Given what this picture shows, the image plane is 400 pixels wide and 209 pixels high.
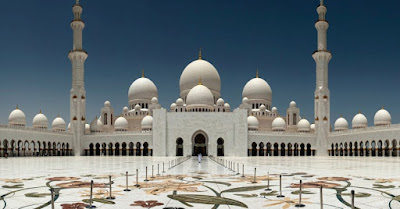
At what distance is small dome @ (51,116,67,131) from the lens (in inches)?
1891

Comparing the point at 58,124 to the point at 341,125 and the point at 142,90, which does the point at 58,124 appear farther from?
the point at 341,125

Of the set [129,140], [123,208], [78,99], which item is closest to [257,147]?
[129,140]

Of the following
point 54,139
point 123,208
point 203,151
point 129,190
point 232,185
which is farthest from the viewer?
point 203,151

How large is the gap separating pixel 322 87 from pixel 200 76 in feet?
49.8

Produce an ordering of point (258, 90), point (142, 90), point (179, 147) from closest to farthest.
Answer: point (179, 147), point (142, 90), point (258, 90)

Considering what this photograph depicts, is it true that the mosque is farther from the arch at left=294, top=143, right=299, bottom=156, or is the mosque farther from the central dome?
the central dome

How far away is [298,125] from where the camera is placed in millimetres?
47594

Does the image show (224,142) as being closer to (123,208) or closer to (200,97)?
(200,97)

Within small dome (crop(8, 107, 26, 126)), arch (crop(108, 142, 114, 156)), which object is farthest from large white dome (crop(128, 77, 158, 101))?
small dome (crop(8, 107, 26, 126))

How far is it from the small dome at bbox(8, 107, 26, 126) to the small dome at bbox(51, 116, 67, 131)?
4981mm

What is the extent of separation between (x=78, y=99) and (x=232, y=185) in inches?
1436

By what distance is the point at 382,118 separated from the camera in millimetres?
39750

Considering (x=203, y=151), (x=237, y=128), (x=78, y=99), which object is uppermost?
(x=78, y=99)

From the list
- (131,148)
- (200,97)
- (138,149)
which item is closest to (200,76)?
(200,97)
